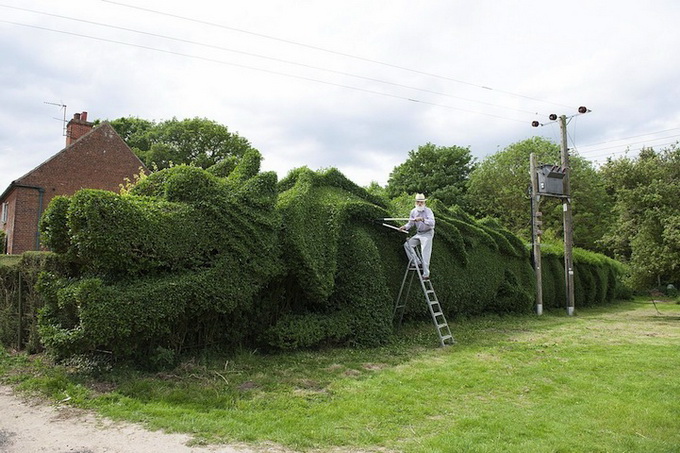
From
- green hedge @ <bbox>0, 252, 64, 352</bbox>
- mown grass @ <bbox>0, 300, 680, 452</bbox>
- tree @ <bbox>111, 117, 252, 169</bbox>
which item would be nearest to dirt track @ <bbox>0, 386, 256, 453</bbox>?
mown grass @ <bbox>0, 300, 680, 452</bbox>

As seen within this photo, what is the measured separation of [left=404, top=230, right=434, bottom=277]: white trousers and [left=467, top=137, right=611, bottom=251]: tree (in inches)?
1015

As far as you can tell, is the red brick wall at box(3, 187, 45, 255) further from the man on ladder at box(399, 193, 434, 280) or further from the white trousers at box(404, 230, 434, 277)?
the man on ladder at box(399, 193, 434, 280)

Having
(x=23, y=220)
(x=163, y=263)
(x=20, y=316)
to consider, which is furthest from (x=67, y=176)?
(x=163, y=263)

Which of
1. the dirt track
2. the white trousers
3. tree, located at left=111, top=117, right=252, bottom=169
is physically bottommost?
the dirt track

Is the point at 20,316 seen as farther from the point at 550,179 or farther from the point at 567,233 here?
the point at 567,233

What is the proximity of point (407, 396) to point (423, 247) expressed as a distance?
4681mm

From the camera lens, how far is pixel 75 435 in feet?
15.6

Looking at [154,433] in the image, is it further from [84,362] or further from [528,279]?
[528,279]

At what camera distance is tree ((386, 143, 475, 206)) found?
3622 cm

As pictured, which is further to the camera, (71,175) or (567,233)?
(71,175)

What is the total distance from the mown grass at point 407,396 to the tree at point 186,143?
26470 mm

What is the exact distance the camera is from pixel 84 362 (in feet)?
23.2

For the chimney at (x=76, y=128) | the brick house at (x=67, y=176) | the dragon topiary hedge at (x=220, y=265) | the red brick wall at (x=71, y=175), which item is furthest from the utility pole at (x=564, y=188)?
the chimney at (x=76, y=128)

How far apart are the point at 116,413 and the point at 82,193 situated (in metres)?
2.97
